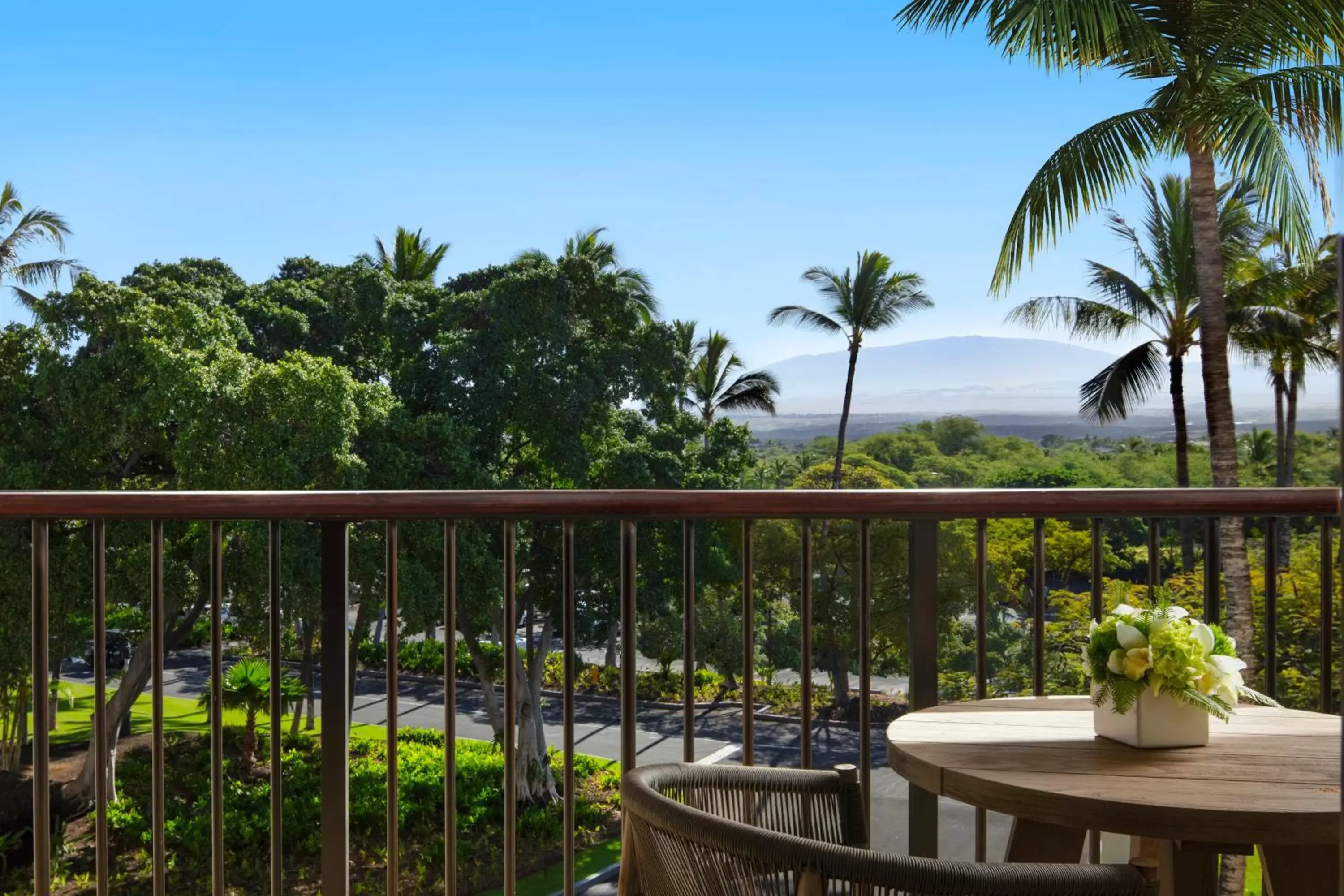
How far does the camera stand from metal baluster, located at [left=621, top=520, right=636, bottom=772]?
188 centimetres

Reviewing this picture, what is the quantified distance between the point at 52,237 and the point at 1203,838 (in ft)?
93.9

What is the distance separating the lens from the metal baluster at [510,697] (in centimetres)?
188

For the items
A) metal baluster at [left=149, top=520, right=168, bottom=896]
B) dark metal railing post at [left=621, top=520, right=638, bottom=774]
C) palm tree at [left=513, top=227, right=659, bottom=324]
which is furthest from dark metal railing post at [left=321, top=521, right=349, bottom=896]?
palm tree at [left=513, top=227, right=659, bottom=324]

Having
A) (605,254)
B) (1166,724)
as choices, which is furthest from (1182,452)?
(1166,724)

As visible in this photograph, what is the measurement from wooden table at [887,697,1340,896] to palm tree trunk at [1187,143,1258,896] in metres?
12.2

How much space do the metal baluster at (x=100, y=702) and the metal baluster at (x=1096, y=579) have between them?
178cm

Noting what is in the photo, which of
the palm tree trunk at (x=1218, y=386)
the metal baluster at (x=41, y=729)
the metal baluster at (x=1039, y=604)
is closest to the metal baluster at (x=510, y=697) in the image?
the metal baluster at (x=41, y=729)

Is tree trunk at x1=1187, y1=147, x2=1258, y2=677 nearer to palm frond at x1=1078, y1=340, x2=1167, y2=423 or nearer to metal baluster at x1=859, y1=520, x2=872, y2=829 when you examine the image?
palm frond at x1=1078, y1=340, x2=1167, y2=423

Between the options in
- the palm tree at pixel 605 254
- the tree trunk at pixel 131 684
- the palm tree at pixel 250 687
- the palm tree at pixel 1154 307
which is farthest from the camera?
the palm tree at pixel 605 254

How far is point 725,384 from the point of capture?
30.4 m

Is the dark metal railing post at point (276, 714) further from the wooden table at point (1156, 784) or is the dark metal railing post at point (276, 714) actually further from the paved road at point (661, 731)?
the paved road at point (661, 731)

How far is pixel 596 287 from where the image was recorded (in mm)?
17531

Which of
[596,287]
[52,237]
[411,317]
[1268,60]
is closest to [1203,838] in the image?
[1268,60]

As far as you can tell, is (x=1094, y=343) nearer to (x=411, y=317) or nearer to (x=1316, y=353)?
(x=1316, y=353)
